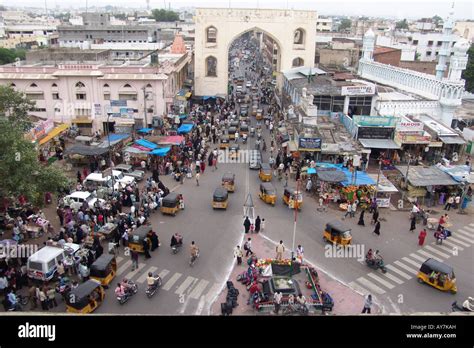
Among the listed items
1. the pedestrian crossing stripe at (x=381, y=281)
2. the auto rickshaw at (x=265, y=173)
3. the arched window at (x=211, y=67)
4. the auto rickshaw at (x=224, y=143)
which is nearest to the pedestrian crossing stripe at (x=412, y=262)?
the pedestrian crossing stripe at (x=381, y=281)

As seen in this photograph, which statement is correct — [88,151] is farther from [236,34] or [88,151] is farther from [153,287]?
[236,34]

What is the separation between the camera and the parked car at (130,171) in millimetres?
22541

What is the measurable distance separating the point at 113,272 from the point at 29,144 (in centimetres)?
571

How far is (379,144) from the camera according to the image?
25.5 meters

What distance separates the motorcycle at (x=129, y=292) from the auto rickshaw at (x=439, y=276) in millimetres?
9452

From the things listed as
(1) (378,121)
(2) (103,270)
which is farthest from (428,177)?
(2) (103,270)

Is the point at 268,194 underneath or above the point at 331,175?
underneath

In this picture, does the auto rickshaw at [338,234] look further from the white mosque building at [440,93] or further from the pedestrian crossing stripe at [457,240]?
the white mosque building at [440,93]

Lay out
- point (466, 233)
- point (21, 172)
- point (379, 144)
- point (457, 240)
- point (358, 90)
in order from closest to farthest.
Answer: point (21, 172)
point (457, 240)
point (466, 233)
point (379, 144)
point (358, 90)

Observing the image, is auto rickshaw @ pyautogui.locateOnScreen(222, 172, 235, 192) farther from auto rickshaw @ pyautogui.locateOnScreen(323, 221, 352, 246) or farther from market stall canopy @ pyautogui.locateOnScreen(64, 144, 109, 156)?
market stall canopy @ pyautogui.locateOnScreen(64, 144, 109, 156)

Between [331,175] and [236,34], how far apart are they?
95.7ft

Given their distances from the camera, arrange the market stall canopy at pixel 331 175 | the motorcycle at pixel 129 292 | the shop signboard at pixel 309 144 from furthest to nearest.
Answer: the shop signboard at pixel 309 144, the market stall canopy at pixel 331 175, the motorcycle at pixel 129 292
